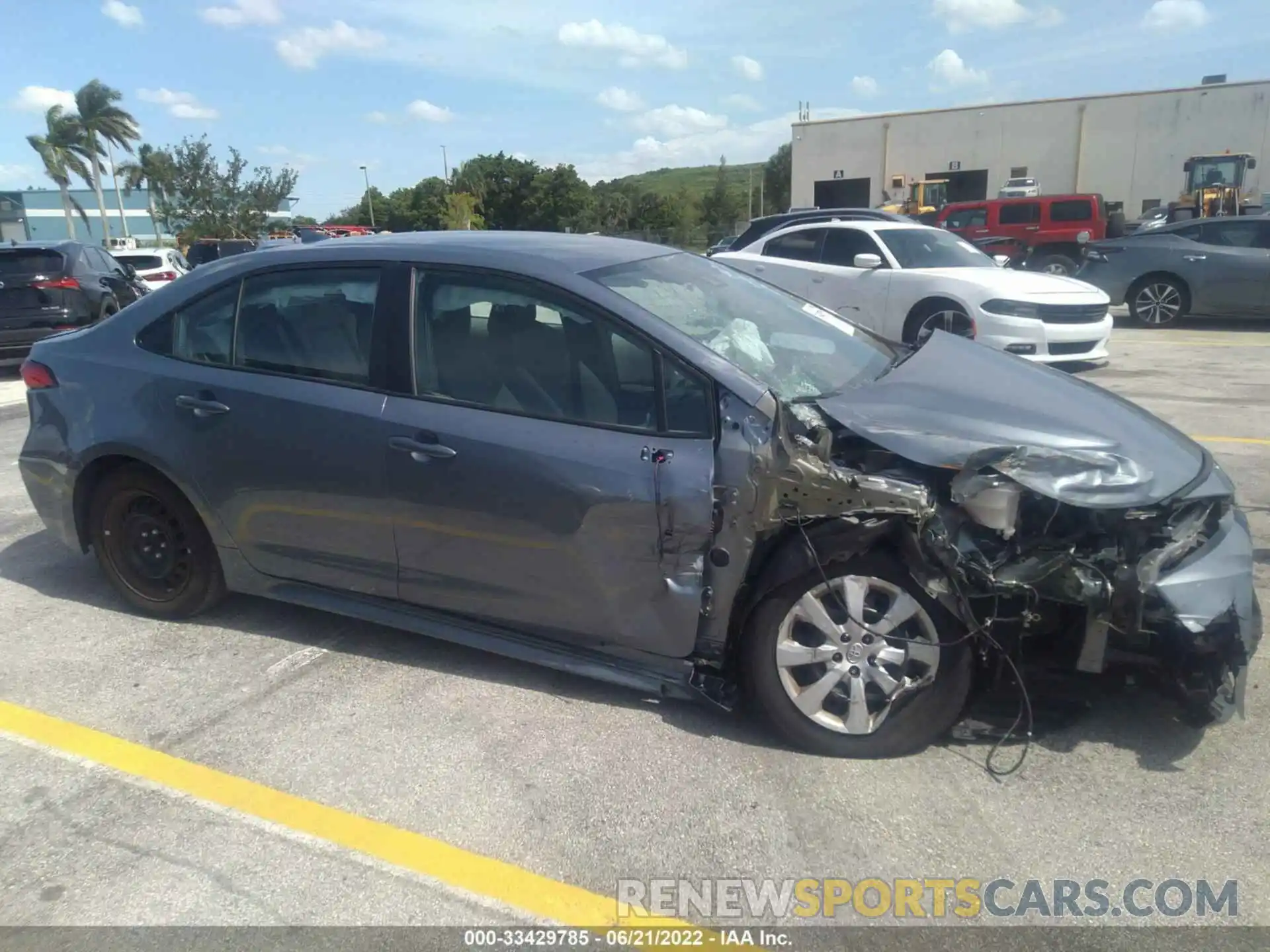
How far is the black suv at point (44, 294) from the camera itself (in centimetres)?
1148

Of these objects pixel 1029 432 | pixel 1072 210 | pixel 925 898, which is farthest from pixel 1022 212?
pixel 925 898

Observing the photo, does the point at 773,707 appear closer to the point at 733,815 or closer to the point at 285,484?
the point at 733,815

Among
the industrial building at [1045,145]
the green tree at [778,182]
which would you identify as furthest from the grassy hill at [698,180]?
the industrial building at [1045,145]

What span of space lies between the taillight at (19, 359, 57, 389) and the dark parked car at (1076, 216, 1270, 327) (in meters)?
13.3

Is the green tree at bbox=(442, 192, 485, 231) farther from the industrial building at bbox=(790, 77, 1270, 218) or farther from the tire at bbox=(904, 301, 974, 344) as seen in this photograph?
the tire at bbox=(904, 301, 974, 344)

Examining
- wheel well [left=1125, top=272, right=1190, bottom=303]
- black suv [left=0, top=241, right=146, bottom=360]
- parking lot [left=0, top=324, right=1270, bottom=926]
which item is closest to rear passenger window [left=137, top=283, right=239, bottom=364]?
parking lot [left=0, top=324, right=1270, bottom=926]

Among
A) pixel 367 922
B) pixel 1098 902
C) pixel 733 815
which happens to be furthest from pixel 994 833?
pixel 367 922

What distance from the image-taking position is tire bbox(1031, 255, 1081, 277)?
836 inches

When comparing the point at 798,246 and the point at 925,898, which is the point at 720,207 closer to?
the point at 798,246

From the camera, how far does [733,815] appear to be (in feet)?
9.51

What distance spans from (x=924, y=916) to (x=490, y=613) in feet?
5.87

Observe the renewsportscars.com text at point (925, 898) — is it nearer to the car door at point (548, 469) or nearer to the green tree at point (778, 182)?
the car door at point (548, 469)

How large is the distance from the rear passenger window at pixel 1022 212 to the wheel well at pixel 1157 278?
970cm

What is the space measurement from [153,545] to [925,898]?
3523mm
